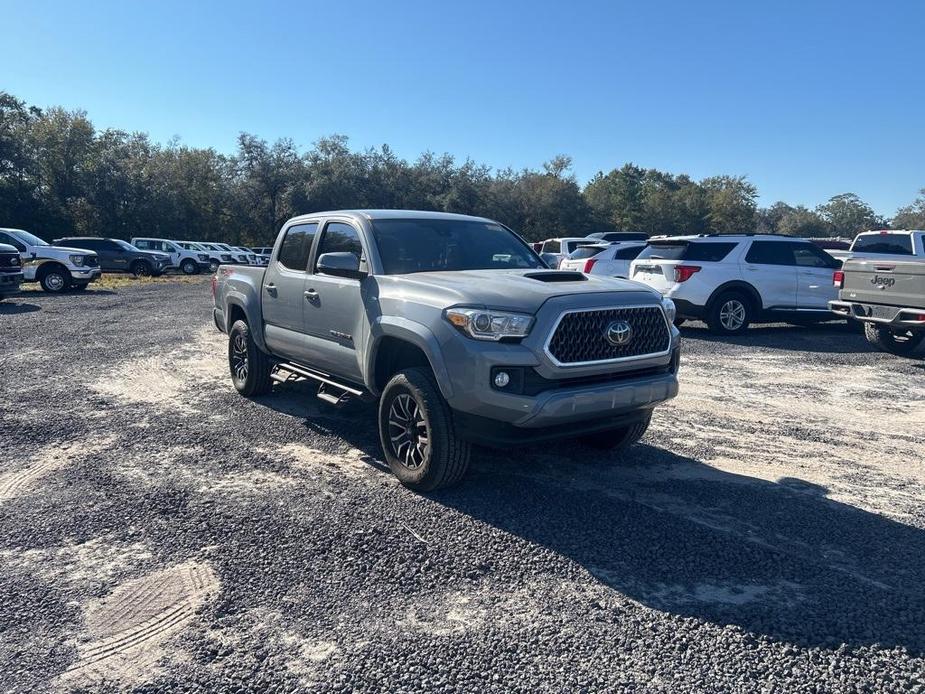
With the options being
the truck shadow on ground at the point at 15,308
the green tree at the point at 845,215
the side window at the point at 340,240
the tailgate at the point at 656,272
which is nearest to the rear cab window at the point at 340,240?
the side window at the point at 340,240

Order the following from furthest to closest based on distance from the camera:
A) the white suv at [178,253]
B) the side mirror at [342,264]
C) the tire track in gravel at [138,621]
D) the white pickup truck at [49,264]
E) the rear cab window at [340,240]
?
the white suv at [178,253] → the white pickup truck at [49,264] → the rear cab window at [340,240] → the side mirror at [342,264] → the tire track in gravel at [138,621]

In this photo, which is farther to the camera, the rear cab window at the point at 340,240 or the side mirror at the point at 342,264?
the rear cab window at the point at 340,240

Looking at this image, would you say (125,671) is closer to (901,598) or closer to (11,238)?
(901,598)

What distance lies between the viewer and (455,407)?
441cm

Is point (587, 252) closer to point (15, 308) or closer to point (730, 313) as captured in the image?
point (730, 313)

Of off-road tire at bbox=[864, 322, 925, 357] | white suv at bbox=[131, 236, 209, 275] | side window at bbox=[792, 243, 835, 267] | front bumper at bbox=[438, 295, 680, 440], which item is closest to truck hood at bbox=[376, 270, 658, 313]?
front bumper at bbox=[438, 295, 680, 440]

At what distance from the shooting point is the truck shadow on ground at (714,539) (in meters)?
3.27

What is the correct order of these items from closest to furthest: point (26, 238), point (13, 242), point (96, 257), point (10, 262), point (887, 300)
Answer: point (887, 300) → point (10, 262) → point (13, 242) → point (26, 238) → point (96, 257)

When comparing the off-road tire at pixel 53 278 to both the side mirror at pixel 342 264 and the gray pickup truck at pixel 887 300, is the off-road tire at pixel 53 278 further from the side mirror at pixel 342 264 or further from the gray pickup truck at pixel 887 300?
the gray pickup truck at pixel 887 300

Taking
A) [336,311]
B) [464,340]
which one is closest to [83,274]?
[336,311]

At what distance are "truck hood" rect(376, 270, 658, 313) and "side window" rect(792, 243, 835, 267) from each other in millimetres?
9425

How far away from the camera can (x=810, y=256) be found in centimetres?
1309

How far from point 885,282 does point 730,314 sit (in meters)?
3.08

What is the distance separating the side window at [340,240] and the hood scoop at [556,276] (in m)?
1.45
